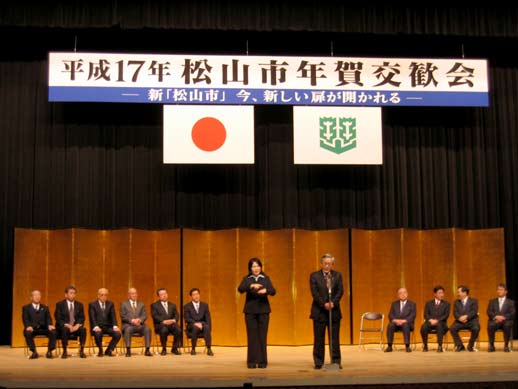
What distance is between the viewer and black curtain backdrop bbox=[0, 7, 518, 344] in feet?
38.6

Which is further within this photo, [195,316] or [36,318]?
[195,316]

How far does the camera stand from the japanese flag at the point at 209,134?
459 inches

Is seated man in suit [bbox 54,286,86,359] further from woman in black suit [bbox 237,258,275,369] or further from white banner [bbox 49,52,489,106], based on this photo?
white banner [bbox 49,52,489,106]

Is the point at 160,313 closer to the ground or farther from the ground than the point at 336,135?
closer to the ground

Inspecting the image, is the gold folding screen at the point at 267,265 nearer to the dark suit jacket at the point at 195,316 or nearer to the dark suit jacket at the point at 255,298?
the dark suit jacket at the point at 195,316

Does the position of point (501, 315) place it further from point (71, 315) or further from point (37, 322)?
point (37, 322)

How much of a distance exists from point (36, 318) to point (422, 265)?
560 cm

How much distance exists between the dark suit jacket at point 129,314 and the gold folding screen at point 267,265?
1.05 m

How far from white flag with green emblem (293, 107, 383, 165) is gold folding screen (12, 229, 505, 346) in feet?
3.78

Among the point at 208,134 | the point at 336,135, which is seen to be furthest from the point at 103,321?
the point at 336,135

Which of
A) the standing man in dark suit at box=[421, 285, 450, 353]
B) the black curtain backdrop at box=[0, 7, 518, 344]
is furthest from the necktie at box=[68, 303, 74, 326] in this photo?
the standing man in dark suit at box=[421, 285, 450, 353]

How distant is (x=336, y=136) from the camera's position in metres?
11.8

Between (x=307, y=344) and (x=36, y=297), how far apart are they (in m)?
3.93

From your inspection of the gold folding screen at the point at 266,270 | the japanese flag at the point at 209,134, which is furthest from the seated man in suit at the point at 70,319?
the japanese flag at the point at 209,134
